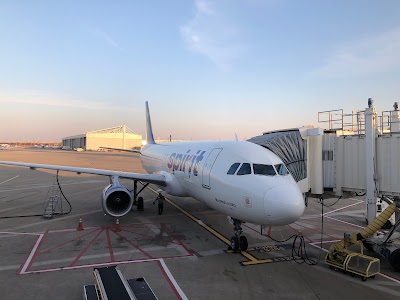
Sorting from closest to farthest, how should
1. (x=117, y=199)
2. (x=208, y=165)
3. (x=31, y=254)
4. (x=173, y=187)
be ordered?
(x=31, y=254)
(x=208, y=165)
(x=117, y=199)
(x=173, y=187)

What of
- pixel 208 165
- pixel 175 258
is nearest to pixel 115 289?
pixel 175 258

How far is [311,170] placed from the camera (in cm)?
1397

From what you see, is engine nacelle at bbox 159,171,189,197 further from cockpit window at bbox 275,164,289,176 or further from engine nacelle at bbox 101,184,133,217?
cockpit window at bbox 275,164,289,176

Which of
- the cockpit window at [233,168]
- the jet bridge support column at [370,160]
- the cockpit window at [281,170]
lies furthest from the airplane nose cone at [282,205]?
the jet bridge support column at [370,160]

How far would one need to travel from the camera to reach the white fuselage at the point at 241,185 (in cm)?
995

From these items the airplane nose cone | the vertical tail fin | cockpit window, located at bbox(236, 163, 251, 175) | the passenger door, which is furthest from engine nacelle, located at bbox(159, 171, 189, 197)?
the vertical tail fin

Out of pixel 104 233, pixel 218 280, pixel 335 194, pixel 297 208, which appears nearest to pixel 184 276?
pixel 218 280

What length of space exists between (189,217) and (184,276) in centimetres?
853

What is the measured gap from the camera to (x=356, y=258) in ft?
35.5

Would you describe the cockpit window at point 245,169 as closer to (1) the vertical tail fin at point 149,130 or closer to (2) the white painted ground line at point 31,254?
(2) the white painted ground line at point 31,254

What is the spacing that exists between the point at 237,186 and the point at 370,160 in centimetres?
549

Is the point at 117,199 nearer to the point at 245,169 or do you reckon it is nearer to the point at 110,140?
the point at 245,169

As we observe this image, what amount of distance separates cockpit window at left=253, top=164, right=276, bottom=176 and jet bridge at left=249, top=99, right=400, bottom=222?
2.61 metres

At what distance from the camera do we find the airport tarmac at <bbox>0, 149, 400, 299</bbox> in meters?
9.21
